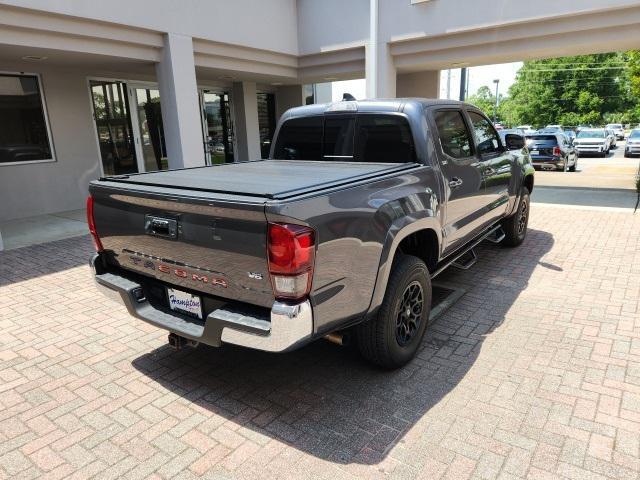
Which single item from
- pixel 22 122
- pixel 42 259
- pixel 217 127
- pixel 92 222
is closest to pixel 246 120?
pixel 217 127

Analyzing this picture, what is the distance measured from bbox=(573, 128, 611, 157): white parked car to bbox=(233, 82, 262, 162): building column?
1997cm

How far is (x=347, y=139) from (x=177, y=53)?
19.5 ft

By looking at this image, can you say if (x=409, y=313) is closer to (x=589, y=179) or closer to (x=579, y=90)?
(x=589, y=179)

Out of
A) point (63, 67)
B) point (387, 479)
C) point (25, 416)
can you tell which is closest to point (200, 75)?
point (63, 67)

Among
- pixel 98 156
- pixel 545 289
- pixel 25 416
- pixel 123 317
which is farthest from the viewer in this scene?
pixel 98 156

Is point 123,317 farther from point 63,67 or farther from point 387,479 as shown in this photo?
point 63,67

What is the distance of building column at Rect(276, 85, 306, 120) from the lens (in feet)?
48.7

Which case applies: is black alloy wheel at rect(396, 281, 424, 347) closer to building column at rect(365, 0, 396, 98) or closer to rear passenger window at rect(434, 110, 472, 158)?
rear passenger window at rect(434, 110, 472, 158)

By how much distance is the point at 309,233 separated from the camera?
8.03 ft

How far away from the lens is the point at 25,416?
3.04 metres

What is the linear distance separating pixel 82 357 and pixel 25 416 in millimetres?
775

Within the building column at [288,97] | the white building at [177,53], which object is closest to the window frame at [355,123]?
the white building at [177,53]

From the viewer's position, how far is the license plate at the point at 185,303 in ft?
9.66

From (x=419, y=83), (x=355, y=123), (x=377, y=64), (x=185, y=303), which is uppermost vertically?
(x=377, y=64)
